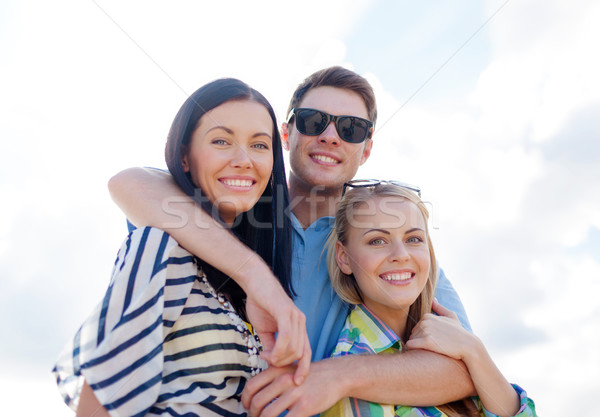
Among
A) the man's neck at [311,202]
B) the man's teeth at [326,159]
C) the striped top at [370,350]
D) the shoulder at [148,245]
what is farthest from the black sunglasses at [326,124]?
the shoulder at [148,245]

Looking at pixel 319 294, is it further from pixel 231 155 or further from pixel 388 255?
pixel 231 155

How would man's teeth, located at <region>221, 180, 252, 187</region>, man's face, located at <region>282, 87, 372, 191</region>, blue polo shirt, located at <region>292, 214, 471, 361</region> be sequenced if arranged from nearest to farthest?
man's teeth, located at <region>221, 180, 252, 187</region>, blue polo shirt, located at <region>292, 214, 471, 361</region>, man's face, located at <region>282, 87, 372, 191</region>

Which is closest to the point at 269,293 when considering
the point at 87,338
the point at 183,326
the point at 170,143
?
the point at 183,326

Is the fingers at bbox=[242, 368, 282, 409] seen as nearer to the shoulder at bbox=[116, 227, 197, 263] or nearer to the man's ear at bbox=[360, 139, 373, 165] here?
the shoulder at bbox=[116, 227, 197, 263]

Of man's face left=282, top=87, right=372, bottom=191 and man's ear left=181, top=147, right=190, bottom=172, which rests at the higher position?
man's face left=282, top=87, right=372, bottom=191

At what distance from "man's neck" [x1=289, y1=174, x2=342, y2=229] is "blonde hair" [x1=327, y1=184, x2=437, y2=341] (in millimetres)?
781

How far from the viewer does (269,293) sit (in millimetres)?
2543

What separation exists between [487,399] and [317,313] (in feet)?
4.30

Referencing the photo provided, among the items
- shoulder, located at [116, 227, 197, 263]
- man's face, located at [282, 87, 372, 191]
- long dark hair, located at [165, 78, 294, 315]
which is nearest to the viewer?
shoulder, located at [116, 227, 197, 263]

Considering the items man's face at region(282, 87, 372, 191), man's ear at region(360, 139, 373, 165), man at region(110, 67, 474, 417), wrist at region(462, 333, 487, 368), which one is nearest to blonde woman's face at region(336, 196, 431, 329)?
man at region(110, 67, 474, 417)

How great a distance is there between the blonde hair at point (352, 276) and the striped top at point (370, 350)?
18cm

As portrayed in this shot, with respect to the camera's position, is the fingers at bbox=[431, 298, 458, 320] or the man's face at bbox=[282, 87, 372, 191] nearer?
the fingers at bbox=[431, 298, 458, 320]

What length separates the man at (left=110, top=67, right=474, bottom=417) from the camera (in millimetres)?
2629

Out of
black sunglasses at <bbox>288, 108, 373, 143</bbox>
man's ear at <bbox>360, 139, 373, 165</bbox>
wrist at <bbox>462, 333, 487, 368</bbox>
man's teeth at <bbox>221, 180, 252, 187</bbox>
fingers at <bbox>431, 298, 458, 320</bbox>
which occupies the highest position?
man's ear at <bbox>360, 139, 373, 165</bbox>
